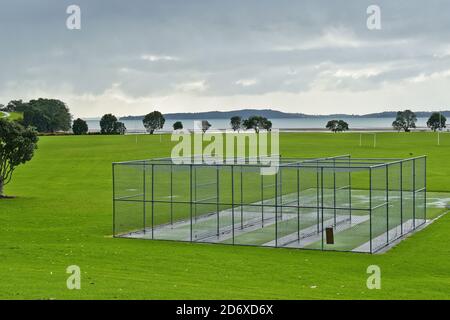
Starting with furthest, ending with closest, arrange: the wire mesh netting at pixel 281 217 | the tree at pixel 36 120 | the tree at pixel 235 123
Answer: the tree at pixel 235 123
the tree at pixel 36 120
the wire mesh netting at pixel 281 217

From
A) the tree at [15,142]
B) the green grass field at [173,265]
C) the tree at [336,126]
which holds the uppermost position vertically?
the tree at [336,126]

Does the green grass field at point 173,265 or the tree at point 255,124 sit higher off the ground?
the tree at point 255,124

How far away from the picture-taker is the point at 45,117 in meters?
168

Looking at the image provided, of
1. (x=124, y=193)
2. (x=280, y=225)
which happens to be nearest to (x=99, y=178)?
(x=124, y=193)

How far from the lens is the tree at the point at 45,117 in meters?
162

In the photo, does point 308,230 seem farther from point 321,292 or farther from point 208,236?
point 321,292

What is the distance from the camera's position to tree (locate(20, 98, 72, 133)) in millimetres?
162188

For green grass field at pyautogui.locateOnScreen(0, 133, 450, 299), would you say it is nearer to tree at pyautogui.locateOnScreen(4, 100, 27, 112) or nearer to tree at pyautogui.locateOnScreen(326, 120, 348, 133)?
tree at pyautogui.locateOnScreen(326, 120, 348, 133)

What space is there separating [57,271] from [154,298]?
18.2ft

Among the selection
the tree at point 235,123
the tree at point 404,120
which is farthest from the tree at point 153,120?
the tree at point 404,120

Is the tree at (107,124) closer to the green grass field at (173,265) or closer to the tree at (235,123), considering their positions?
the tree at (235,123)

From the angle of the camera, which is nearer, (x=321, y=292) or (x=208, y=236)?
(x=321, y=292)

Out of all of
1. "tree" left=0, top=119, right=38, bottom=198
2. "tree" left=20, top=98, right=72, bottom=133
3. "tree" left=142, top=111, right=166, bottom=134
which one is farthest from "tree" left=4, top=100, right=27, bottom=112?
"tree" left=0, top=119, right=38, bottom=198

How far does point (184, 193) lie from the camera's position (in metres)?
49.7
